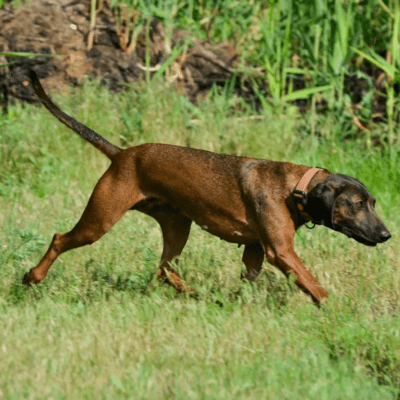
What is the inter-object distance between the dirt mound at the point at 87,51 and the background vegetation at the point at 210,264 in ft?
1.05

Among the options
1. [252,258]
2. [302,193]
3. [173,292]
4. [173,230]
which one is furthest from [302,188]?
[173,230]

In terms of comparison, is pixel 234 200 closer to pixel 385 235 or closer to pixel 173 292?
pixel 173 292

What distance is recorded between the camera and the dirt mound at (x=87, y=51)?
8414 millimetres

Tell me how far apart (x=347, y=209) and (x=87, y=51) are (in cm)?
517

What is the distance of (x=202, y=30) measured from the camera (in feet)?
31.2

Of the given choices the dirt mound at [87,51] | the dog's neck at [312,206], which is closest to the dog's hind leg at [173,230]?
the dog's neck at [312,206]

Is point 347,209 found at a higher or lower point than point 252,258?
higher

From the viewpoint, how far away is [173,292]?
15.4 ft

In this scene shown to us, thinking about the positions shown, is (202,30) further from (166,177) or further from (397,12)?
(166,177)

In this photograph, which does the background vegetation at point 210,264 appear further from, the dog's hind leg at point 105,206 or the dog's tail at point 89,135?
the dog's tail at point 89,135

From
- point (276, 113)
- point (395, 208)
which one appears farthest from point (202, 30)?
point (395, 208)

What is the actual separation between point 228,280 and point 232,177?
0.72 metres

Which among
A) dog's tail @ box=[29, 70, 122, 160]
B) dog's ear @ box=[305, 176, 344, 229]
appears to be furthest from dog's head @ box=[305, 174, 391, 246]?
dog's tail @ box=[29, 70, 122, 160]

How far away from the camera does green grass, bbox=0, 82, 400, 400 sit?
3.37 meters
